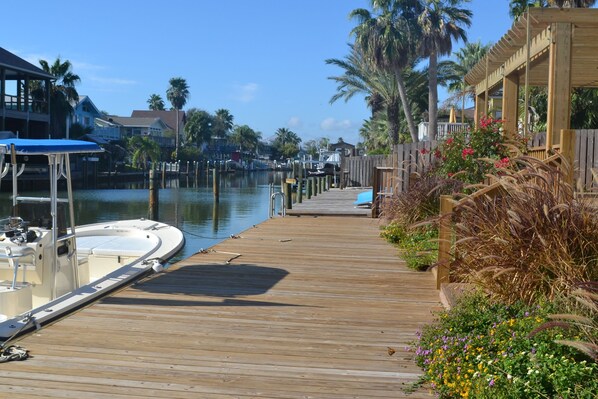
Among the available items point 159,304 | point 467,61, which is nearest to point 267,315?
point 159,304

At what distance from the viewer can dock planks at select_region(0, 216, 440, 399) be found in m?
4.57

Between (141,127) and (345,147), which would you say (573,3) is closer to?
(141,127)

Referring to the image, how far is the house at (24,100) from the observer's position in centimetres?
4350

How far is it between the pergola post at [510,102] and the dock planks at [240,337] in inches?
153

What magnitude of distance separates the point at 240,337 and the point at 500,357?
2359 mm

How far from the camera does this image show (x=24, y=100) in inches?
1826

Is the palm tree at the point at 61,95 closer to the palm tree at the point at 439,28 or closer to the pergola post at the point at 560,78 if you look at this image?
the palm tree at the point at 439,28

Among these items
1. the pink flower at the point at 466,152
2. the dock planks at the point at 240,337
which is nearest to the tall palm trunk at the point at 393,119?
the pink flower at the point at 466,152

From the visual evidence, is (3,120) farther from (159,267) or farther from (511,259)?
(511,259)

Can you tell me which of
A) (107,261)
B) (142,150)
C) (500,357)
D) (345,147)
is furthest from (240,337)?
(345,147)

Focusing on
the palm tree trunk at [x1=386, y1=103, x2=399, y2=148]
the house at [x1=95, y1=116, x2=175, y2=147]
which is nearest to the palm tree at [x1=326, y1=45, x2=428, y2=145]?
the palm tree trunk at [x1=386, y1=103, x2=399, y2=148]

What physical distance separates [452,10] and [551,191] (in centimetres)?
3826

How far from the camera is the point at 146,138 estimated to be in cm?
8288

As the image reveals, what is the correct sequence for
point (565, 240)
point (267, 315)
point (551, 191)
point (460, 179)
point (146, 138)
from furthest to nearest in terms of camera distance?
point (146, 138)
point (460, 179)
point (267, 315)
point (551, 191)
point (565, 240)
